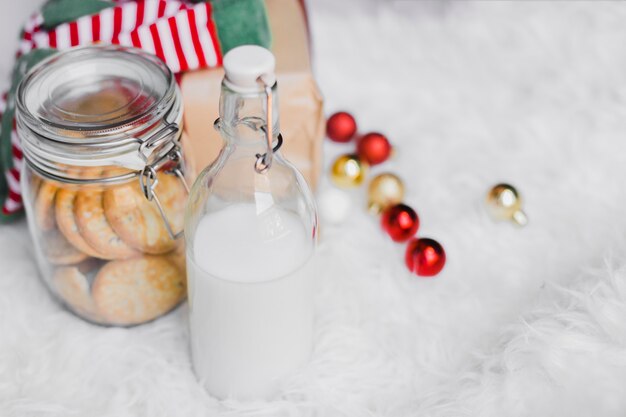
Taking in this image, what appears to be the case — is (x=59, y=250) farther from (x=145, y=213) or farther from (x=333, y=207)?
(x=333, y=207)

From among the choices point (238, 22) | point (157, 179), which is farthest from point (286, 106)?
point (157, 179)

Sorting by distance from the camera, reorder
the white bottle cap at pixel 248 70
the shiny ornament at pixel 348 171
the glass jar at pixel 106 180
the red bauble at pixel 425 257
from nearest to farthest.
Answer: the white bottle cap at pixel 248 70 → the glass jar at pixel 106 180 → the red bauble at pixel 425 257 → the shiny ornament at pixel 348 171

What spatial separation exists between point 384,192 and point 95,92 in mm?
350

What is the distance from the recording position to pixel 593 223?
831 millimetres

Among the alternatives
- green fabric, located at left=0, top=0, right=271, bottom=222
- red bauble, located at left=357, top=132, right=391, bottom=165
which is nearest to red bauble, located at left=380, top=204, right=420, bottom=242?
red bauble, located at left=357, top=132, right=391, bottom=165

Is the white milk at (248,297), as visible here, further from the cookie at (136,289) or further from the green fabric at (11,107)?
the green fabric at (11,107)

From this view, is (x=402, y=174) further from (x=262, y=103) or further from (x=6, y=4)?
(x=6, y=4)

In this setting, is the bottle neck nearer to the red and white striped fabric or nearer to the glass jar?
the glass jar

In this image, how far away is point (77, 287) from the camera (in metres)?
0.71

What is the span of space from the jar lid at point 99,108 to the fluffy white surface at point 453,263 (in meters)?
0.20

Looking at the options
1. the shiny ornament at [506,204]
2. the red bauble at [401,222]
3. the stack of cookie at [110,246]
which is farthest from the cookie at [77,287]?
the shiny ornament at [506,204]

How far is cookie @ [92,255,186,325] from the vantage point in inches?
27.1

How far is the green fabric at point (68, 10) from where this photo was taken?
80 centimetres

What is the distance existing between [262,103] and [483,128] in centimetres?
51
